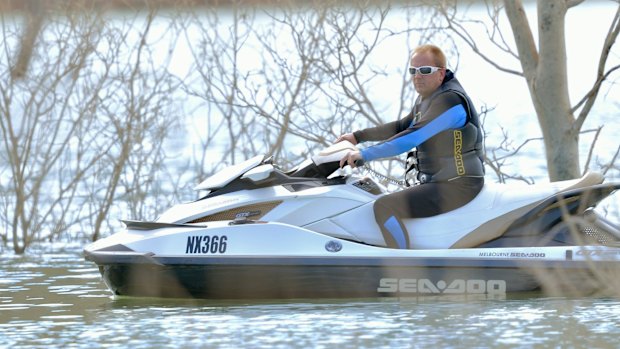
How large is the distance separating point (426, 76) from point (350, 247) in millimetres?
1154

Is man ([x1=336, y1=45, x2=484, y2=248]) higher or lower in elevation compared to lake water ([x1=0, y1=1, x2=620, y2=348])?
higher

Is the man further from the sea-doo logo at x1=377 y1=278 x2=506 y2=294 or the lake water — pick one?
the lake water

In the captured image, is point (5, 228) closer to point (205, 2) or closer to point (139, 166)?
point (139, 166)

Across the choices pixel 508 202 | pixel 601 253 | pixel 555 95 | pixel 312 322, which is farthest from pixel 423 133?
pixel 555 95

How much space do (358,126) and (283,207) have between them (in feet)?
16.9

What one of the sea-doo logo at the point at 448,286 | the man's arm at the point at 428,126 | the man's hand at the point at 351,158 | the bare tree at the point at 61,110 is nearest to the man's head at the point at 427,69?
the man's arm at the point at 428,126

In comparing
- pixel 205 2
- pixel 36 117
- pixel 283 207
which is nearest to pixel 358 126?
pixel 205 2

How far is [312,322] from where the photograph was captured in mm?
7520

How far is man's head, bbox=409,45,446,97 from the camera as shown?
27.1ft

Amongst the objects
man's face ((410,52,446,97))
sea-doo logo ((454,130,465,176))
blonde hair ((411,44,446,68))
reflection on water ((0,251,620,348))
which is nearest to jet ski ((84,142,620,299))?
reflection on water ((0,251,620,348))

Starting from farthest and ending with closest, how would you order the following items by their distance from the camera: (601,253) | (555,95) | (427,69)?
(555,95), (427,69), (601,253)

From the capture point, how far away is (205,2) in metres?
13.1

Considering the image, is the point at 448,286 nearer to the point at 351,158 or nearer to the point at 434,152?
the point at 434,152

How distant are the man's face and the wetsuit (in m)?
0.07
